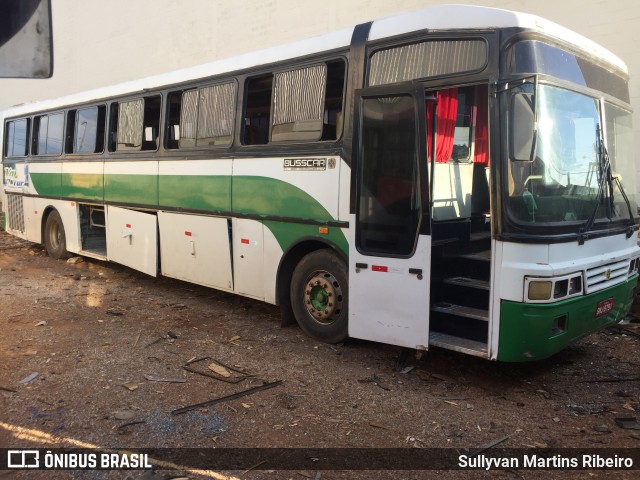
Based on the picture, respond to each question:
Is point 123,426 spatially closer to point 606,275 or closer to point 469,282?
point 469,282

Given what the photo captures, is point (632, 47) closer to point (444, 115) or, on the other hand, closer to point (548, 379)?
point (444, 115)

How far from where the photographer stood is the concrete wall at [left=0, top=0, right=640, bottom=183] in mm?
8492

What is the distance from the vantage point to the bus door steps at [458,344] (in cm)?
468

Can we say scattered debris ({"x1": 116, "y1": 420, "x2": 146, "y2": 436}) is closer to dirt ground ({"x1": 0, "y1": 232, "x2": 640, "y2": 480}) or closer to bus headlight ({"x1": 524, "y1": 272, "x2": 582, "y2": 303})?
dirt ground ({"x1": 0, "y1": 232, "x2": 640, "y2": 480})

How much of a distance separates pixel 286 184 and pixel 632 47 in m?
5.83

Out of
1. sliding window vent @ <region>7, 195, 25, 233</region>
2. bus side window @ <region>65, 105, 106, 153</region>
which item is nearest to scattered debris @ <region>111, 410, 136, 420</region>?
bus side window @ <region>65, 105, 106, 153</region>

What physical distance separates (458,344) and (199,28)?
45.7 feet

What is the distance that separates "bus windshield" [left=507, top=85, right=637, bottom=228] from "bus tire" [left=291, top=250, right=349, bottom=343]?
2036mm

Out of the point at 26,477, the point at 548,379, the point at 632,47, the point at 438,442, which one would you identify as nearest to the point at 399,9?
the point at 632,47

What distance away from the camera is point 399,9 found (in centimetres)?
1094

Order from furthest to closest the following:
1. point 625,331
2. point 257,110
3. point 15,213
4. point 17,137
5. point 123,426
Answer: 1. point 15,213
2. point 17,137
3. point 625,331
4. point 257,110
5. point 123,426

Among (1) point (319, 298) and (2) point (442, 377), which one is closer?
(2) point (442, 377)

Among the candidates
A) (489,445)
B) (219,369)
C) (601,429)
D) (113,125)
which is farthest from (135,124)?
(601,429)

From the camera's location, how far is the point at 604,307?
517 centimetres
